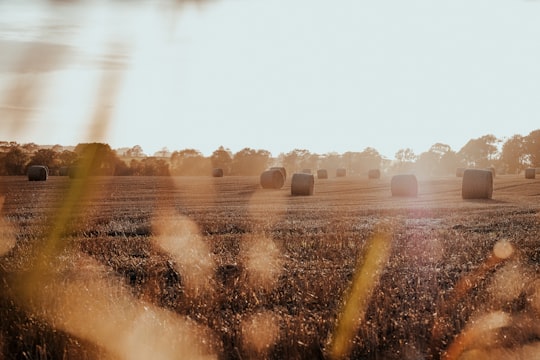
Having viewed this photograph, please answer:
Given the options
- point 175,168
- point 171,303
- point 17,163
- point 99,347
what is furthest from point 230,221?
point 175,168

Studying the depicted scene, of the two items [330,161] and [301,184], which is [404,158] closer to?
[330,161]

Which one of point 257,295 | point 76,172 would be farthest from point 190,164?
point 257,295

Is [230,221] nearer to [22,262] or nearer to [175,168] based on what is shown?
[22,262]

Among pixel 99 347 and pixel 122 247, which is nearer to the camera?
pixel 99 347

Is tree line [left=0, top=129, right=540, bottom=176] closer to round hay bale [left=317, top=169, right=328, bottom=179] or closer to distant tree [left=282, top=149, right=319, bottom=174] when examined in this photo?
distant tree [left=282, top=149, right=319, bottom=174]

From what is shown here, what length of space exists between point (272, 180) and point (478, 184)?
51.8ft

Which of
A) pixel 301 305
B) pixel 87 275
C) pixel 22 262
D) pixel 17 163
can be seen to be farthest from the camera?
pixel 17 163

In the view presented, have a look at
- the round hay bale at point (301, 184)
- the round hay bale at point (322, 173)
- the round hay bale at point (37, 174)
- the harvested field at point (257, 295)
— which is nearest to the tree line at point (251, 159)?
the round hay bale at point (37, 174)

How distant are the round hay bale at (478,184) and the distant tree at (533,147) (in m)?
103

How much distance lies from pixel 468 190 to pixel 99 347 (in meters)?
28.5

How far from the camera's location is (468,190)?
31.0m

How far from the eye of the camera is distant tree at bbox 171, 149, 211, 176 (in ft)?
291

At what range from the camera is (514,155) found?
129m

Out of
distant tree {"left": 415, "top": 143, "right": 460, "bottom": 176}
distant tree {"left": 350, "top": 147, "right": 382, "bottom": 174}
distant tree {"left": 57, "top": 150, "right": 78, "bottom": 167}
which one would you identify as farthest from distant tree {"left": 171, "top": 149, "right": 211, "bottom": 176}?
distant tree {"left": 415, "top": 143, "right": 460, "bottom": 176}
